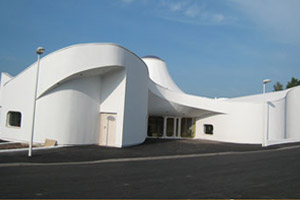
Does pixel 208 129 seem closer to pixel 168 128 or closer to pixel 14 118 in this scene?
pixel 168 128

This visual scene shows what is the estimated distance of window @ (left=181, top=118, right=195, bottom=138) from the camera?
2041cm

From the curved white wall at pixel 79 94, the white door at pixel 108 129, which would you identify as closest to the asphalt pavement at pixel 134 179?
the curved white wall at pixel 79 94

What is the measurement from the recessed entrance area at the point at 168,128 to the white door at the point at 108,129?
7.97 m

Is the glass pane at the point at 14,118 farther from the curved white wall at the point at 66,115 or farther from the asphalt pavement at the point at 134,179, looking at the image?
the asphalt pavement at the point at 134,179

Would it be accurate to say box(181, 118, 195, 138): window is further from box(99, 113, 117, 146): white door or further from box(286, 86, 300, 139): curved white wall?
box(99, 113, 117, 146): white door

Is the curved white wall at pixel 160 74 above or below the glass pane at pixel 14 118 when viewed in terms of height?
above

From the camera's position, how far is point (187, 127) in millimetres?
20641

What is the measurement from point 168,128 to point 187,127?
1.74m

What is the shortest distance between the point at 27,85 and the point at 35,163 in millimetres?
5805

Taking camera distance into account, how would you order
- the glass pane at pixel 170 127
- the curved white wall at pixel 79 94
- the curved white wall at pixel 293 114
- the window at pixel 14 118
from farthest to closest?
the glass pane at pixel 170 127
the curved white wall at pixel 293 114
the window at pixel 14 118
the curved white wall at pixel 79 94

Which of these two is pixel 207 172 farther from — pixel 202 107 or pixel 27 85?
pixel 202 107

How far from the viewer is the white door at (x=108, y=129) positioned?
39.9ft

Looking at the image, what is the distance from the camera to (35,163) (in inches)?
297

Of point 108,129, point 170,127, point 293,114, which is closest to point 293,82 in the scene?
point 293,114
